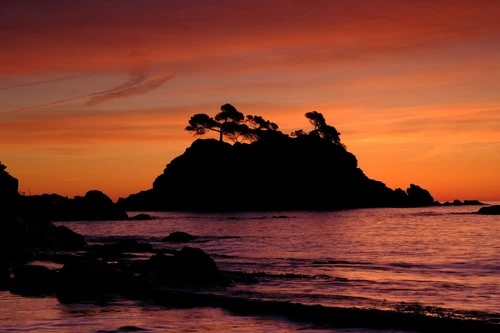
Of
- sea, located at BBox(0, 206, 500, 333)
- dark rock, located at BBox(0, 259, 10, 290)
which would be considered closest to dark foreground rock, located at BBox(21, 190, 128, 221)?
sea, located at BBox(0, 206, 500, 333)

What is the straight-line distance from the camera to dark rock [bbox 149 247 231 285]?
28.2 metres

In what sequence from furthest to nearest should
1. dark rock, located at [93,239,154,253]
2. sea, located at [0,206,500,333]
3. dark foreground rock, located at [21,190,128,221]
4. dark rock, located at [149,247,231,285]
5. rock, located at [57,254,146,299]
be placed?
dark foreground rock, located at [21,190,128,221] < dark rock, located at [93,239,154,253] < dark rock, located at [149,247,231,285] < rock, located at [57,254,146,299] < sea, located at [0,206,500,333]

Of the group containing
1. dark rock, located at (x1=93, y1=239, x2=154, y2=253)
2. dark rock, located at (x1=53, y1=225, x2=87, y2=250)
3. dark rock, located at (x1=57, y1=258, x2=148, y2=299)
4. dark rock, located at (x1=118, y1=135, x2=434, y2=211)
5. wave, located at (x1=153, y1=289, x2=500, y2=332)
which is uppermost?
dark rock, located at (x1=118, y1=135, x2=434, y2=211)

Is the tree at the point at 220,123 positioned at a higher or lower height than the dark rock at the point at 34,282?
higher

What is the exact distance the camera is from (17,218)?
43594 millimetres

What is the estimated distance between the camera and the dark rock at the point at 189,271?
2823 centimetres

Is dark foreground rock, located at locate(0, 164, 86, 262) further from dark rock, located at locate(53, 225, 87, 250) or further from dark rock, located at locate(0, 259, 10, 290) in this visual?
dark rock, located at locate(0, 259, 10, 290)

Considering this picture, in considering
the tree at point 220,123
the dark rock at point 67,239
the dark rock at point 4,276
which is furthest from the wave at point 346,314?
the tree at point 220,123

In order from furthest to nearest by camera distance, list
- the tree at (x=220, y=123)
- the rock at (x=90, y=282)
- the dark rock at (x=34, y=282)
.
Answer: the tree at (x=220, y=123) < the rock at (x=90, y=282) < the dark rock at (x=34, y=282)

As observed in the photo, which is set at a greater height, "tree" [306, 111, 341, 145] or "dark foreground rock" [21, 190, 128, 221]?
"tree" [306, 111, 341, 145]

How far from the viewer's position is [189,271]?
28.6 m

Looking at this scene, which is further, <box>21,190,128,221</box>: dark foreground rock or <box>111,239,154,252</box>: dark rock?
<box>21,190,128,221</box>: dark foreground rock

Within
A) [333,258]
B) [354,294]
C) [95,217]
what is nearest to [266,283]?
[354,294]

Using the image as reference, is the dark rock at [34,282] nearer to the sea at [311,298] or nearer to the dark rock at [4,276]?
the dark rock at [4,276]
